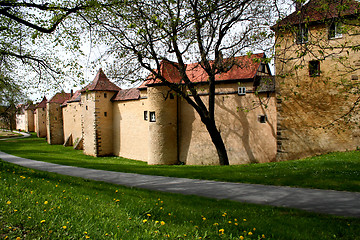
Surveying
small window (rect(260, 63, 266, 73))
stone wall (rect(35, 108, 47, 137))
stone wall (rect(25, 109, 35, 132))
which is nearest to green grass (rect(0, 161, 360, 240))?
small window (rect(260, 63, 266, 73))

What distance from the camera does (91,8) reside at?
34.4 feet

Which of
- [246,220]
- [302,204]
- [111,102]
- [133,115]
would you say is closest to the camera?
[246,220]

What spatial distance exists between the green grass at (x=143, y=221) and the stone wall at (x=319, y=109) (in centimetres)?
1001

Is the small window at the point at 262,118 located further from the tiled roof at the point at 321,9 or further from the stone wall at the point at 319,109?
the tiled roof at the point at 321,9

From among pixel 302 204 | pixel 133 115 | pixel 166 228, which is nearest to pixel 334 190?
pixel 302 204

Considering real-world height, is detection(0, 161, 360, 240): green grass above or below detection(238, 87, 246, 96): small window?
below

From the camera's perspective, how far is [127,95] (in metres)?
26.0

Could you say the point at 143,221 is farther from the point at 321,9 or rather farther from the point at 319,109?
the point at 319,109

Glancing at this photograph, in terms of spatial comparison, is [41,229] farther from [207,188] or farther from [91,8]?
[91,8]

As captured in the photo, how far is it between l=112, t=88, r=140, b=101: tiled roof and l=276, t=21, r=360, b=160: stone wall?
1249 centimetres

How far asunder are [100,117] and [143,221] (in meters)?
24.5

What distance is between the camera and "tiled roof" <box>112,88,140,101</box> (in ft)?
80.8

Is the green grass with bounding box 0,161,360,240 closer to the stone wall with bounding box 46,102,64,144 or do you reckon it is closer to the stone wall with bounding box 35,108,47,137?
the stone wall with bounding box 46,102,64,144

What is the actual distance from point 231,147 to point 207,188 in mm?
10396
